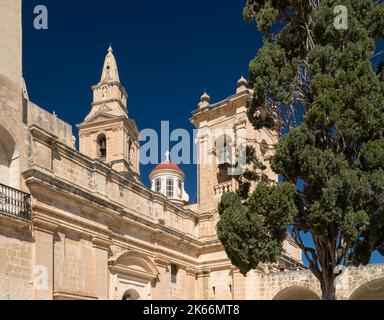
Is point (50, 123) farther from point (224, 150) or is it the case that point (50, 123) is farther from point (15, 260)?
point (224, 150)

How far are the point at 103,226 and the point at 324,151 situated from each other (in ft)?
24.3

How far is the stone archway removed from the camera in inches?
643

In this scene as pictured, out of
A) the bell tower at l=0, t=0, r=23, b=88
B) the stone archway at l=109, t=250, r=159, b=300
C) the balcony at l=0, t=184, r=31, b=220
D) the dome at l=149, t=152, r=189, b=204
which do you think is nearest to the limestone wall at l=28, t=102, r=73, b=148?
the bell tower at l=0, t=0, r=23, b=88

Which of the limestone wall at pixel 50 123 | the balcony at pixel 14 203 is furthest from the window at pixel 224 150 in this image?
the balcony at pixel 14 203

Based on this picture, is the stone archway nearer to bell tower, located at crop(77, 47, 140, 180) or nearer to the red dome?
bell tower, located at crop(77, 47, 140, 180)

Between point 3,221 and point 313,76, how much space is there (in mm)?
7107

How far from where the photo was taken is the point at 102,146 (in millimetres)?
33969

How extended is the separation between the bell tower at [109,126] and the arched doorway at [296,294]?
44.9 feet

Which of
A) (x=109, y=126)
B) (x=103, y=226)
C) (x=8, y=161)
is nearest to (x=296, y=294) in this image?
(x=103, y=226)

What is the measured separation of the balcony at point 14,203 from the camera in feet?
41.3

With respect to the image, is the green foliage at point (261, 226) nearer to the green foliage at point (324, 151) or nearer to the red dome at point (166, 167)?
the green foliage at point (324, 151)

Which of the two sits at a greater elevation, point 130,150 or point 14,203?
point 130,150

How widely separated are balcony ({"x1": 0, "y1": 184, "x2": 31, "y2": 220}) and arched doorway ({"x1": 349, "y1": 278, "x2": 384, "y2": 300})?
35.3 ft
